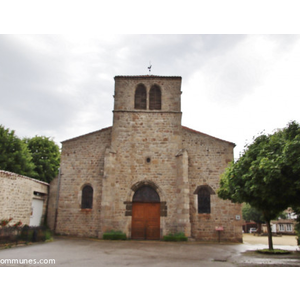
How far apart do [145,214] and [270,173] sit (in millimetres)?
10428

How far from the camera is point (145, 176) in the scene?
1909 cm

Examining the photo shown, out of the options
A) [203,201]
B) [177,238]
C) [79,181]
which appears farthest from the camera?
[79,181]

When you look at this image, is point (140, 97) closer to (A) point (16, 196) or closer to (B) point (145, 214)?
(B) point (145, 214)

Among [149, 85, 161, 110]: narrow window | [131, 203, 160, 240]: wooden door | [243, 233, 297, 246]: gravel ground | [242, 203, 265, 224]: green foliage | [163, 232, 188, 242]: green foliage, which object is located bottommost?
[243, 233, 297, 246]: gravel ground

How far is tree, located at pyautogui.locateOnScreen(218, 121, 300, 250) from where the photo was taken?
974 centimetres

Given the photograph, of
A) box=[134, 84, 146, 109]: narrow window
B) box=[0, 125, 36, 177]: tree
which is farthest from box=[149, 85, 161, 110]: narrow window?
box=[0, 125, 36, 177]: tree

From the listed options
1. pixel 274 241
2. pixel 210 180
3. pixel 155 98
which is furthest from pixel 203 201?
pixel 274 241

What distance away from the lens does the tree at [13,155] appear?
69.9 ft

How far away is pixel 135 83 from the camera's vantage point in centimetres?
2075

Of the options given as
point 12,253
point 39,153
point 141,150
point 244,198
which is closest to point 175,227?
point 141,150

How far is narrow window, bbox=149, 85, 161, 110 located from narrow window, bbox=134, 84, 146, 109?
20.0 inches

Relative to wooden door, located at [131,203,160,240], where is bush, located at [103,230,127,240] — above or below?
below

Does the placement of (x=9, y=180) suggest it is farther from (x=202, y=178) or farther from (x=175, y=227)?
(x=202, y=178)

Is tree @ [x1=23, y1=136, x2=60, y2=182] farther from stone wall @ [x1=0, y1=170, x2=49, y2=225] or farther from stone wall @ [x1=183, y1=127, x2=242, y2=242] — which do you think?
stone wall @ [x1=183, y1=127, x2=242, y2=242]
